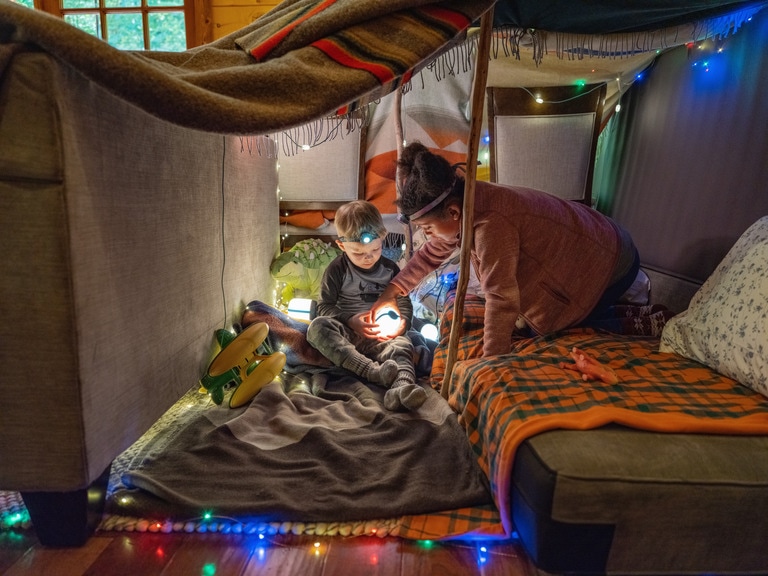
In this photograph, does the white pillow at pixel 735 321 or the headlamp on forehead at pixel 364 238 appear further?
the headlamp on forehead at pixel 364 238

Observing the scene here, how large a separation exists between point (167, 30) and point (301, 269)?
185 centimetres

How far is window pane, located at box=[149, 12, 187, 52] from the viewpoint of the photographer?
301 cm

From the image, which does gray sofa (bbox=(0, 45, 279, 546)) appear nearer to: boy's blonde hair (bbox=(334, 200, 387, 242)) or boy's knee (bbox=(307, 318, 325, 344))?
boy's knee (bbox=(307, 318, 325, 344))

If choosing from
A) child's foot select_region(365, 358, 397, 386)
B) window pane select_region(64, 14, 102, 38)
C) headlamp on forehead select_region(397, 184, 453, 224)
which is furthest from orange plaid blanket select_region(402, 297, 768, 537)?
window pane select_region(64, 14, 102, 38)

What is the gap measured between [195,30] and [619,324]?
9.23 ft

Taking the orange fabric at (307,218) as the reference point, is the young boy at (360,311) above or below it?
below

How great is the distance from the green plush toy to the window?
1579 mm

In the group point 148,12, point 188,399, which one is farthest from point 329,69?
point 148,12

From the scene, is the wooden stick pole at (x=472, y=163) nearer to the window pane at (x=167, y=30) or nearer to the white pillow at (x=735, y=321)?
the white pillow at (x=735, y=321)

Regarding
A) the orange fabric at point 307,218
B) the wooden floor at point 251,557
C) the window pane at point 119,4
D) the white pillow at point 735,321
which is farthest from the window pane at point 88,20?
the white pillow at point 735,321

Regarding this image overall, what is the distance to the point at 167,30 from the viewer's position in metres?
3.04

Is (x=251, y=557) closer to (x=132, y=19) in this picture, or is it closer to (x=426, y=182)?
(x=426, y=182)

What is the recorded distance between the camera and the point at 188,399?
1.60 metres

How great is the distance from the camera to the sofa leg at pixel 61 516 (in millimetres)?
963
